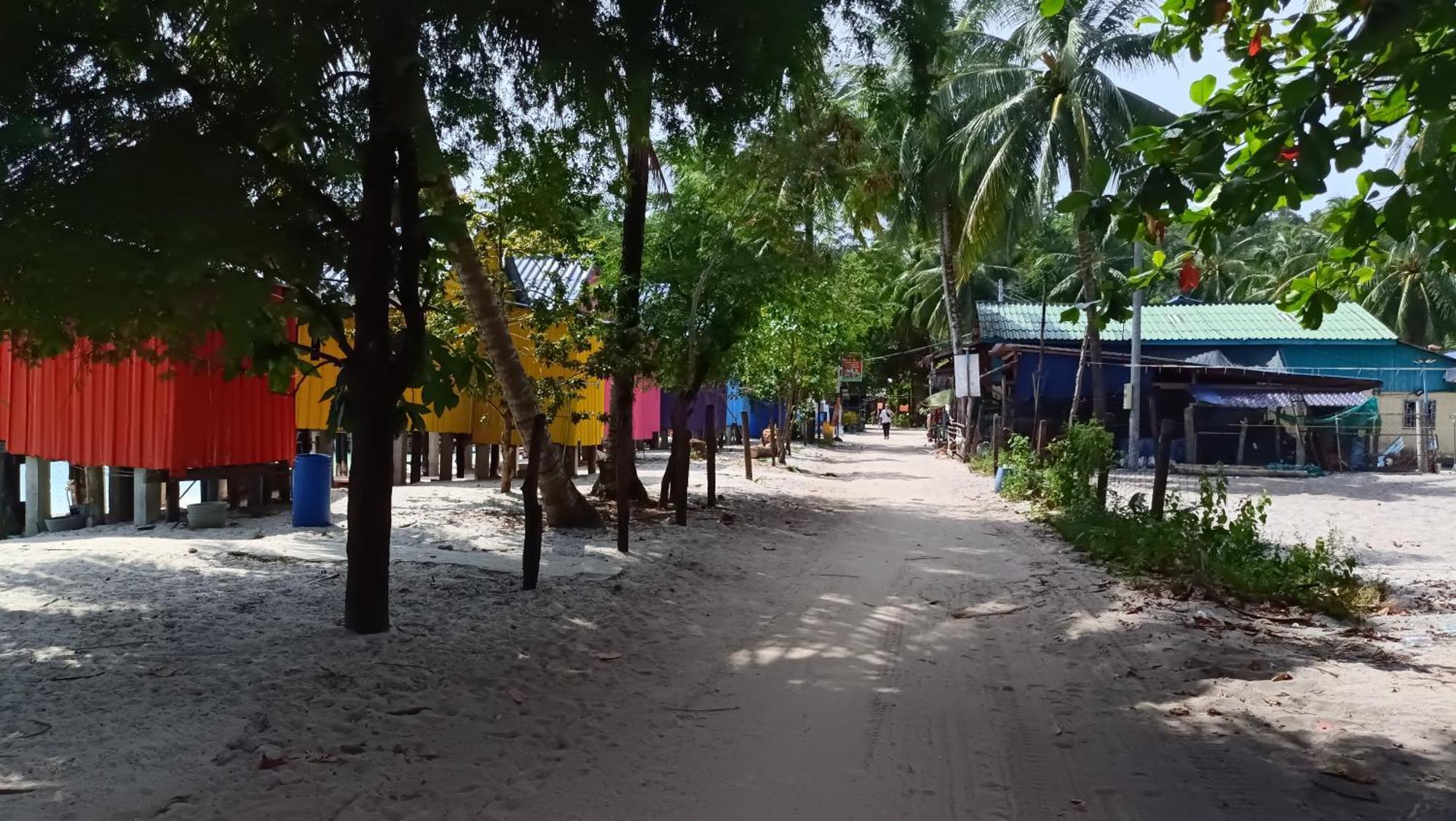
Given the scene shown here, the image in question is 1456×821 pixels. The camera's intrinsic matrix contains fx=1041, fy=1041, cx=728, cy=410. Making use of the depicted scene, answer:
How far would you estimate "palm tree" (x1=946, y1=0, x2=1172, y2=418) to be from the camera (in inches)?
789

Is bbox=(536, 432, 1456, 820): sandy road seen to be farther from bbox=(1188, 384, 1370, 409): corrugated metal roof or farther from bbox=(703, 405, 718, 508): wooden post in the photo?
bbox=(1188, 384, 1370, 409): corrugated metal roof

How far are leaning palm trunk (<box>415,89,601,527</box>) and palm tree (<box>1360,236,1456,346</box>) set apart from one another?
36.0m

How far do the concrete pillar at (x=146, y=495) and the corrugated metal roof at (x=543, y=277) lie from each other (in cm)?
456

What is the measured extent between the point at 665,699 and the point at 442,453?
1302 cm

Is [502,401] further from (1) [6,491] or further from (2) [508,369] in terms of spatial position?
(1) [6,491]

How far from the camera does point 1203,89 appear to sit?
4.90 m

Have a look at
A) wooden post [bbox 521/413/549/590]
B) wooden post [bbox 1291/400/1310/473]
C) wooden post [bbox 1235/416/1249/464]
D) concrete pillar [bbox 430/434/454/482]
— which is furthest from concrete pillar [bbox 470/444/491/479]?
wooden post [bbox 1291/400/1310/473]

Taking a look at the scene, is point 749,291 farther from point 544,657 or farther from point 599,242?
point 544,657

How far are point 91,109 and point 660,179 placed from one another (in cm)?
1006

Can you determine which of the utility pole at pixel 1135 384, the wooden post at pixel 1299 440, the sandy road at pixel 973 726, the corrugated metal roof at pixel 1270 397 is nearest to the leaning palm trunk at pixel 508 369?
the sandy road at pixel 973 726

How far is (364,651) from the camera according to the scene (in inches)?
241

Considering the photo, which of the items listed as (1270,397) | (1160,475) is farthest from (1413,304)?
(1160,475)

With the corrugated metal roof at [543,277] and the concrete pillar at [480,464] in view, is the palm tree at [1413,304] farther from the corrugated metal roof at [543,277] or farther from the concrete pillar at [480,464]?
the concrete pillar at [480,464]

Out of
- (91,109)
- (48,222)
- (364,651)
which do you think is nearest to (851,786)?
(364,651)
